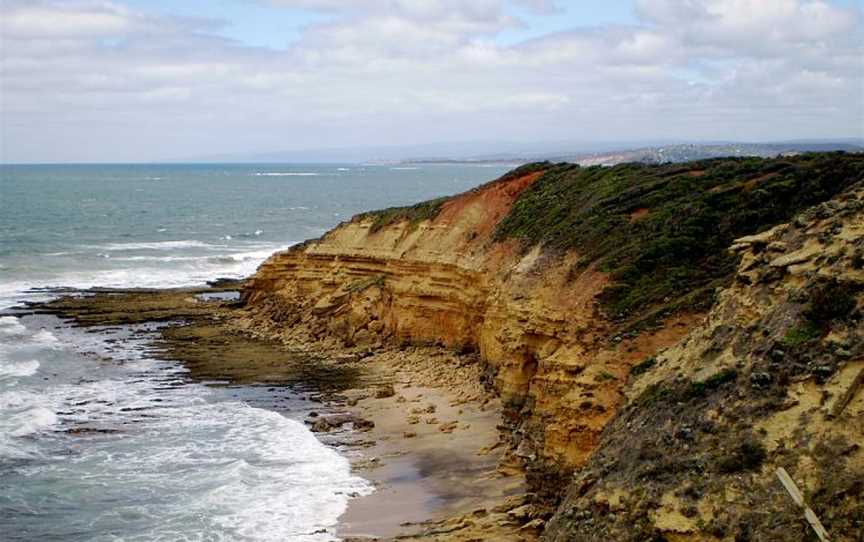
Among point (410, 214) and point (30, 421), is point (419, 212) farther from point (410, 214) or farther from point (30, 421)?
point (30, 421)

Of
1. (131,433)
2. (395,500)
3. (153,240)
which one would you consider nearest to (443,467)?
(395,500)

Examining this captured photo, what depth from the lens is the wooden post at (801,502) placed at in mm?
9703

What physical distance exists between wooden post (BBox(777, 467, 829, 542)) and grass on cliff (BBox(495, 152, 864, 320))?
7.36m

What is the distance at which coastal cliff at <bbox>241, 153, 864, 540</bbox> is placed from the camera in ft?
37.8

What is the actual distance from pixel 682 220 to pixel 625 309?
3509mm

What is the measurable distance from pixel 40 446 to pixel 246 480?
6311 mm

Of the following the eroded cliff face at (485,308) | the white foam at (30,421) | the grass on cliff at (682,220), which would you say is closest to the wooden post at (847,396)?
the eroded cliff face at (485,308)

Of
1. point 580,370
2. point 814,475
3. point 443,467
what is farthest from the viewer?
point 443,467

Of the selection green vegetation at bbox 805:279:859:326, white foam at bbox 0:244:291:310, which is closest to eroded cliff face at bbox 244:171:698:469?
green vegetation at bbox 805:279:859:326

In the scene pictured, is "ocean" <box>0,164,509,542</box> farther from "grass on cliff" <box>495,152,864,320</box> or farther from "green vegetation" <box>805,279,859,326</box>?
"green vegetation" <box>805,279,859,326</box>

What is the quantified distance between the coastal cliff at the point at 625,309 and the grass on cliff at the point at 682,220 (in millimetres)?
55

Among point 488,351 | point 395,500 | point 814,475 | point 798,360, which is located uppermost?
point 798,360

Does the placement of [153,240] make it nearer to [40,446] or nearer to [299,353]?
[299,353]

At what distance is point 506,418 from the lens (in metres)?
22.5
